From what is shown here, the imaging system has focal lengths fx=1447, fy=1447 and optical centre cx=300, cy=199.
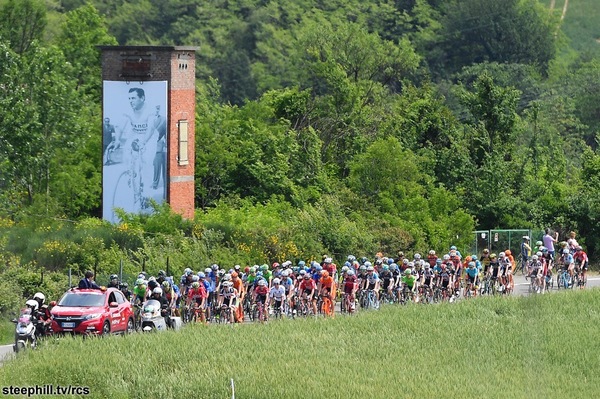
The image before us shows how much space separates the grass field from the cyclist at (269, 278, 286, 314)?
7.18 feet

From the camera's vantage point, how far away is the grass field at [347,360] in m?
30.8

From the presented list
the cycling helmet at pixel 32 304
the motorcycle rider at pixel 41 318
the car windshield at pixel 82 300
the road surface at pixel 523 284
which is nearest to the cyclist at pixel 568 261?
Answer: the road surface at pixel 523 284

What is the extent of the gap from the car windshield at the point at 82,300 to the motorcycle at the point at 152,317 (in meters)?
1.56

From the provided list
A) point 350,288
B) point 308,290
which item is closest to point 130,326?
point 308,290

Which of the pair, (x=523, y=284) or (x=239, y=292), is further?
(x=523, y=284)

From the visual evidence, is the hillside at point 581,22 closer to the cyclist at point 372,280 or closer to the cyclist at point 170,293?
the cyclist at point 372,280

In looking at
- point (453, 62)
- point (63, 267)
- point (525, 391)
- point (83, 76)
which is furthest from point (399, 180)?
point (453, 62)

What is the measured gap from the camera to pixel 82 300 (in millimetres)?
36062

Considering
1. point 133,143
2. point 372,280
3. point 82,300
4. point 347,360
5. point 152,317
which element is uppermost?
point 133,143

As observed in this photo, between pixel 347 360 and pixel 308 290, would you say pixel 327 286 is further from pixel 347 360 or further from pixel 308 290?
pixel 347 360

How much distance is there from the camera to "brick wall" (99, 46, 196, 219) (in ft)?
181

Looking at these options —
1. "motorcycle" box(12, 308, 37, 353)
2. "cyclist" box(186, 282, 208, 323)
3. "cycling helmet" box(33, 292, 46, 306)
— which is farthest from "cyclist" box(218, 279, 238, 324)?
"motorcycle" box(12, 308, 37, 353)

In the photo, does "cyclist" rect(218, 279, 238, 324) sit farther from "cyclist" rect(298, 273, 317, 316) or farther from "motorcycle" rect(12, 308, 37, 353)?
"motorcycle" rect(12, 308, 37, 353)

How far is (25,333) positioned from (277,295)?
9675 mm
